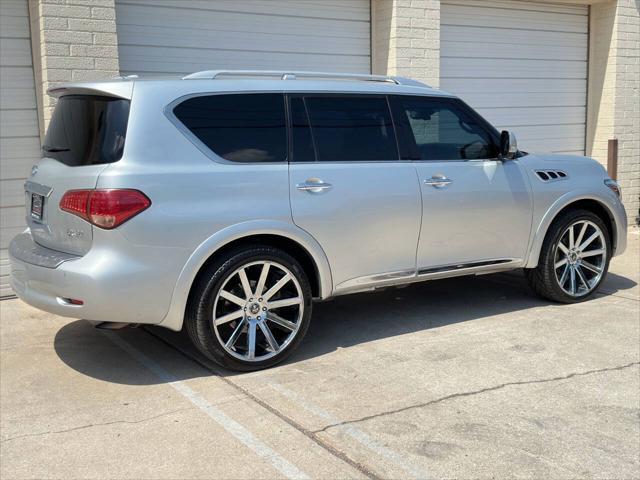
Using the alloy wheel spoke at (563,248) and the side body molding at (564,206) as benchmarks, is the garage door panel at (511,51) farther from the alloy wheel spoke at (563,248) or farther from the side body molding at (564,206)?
the alloy wheel spoke at (563,248)

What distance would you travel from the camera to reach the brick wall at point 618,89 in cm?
1050

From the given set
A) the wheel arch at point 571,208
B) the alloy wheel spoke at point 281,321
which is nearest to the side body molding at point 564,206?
the wheel arch at point 571,208

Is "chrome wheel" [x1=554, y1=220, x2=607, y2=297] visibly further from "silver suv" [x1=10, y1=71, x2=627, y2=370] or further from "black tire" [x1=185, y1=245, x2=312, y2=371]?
"black tire" [x1=185, y1=245, x2=312, y2=371]

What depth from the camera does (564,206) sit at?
19.6 ft

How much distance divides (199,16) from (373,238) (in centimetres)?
372

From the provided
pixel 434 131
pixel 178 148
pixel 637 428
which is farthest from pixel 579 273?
pixel 178 148

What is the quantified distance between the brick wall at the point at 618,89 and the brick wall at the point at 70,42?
7.39 meters

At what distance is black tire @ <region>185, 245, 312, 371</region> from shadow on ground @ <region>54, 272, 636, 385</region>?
186 mm

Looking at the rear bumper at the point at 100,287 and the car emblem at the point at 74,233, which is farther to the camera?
the car emblem at the point at 74,233

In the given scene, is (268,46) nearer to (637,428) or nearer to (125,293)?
(125,293)

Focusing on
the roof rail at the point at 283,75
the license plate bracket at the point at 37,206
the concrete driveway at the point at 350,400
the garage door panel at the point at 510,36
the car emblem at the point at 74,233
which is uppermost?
the garage door panel at the point at 510,36

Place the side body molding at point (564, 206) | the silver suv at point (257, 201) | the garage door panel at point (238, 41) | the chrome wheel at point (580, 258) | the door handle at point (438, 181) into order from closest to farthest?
1. the silver suv at point (257, 201)
2. the door handle at point (438, 181)
3. the side body molding at point (564, 206)
4. the chrome wheel at point (580, 258)
5. the garage door panel at point (238, 41)

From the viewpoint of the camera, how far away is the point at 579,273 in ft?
20.3

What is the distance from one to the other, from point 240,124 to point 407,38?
14.7 feet
